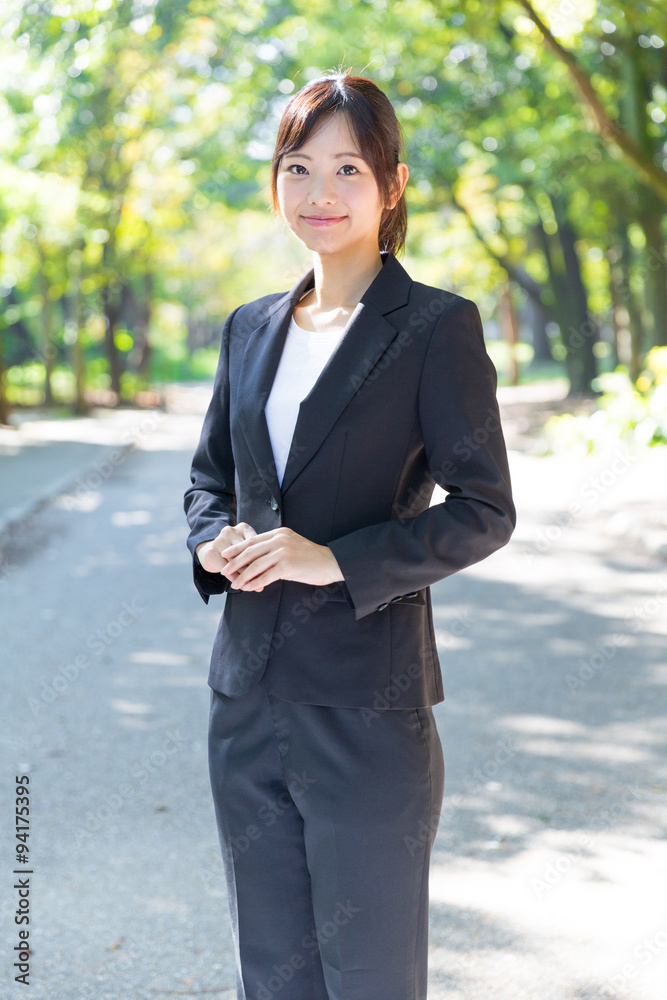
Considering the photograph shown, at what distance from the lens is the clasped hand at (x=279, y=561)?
1837mm

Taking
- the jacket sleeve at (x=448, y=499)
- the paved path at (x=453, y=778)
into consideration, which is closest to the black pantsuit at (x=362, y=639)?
the jacket sleeve at (x=448, y=499)

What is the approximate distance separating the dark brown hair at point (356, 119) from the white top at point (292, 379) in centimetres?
27

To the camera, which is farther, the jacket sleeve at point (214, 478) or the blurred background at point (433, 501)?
the blurred background at point (433, 501)

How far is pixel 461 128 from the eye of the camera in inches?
715

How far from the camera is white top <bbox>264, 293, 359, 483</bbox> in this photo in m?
2.02

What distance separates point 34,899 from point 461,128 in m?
16.6

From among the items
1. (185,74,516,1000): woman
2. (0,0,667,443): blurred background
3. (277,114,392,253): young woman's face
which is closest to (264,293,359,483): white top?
(185,74,516,1000): woman

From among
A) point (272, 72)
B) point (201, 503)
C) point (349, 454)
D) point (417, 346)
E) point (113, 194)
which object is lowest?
point (201, 503)

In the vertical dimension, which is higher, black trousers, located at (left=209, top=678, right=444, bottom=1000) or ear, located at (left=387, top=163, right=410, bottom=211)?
ear, located at (left=387, top=163, right=410, bottom=211)

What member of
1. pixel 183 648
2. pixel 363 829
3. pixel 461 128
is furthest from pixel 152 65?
pixel 363 829

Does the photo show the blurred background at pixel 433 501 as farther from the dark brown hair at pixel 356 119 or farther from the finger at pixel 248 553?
the finger at pixel 248 553

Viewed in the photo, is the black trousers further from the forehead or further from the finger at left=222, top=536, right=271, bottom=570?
the forehead

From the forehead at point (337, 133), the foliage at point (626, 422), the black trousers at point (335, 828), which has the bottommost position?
the foliage at point (626, 422)

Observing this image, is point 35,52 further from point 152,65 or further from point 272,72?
point 152,65
